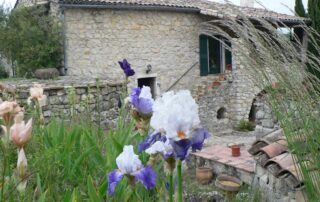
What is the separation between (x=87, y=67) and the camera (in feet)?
34.3

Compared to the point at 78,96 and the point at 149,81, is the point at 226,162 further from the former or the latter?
the point at 149,81

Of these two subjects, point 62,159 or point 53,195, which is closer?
point 53,195

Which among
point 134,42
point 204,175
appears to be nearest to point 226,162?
point 204,175

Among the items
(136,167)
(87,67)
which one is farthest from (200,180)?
(87,67)

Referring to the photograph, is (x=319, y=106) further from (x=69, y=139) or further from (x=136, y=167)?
(x=69, y=139)

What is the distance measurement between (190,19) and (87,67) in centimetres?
380

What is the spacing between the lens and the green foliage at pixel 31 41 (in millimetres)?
9914

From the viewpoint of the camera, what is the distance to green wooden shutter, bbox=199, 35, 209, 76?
1272 centimetres

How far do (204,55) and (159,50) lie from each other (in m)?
1.68

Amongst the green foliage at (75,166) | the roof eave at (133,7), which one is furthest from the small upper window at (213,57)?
the green foliage at (75,166)

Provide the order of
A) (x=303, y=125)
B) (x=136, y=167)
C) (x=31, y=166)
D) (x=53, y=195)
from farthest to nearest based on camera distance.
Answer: (x=31, y=166) → (x=53, y=195) → (x=303, y=125) → (x=136, y=167)

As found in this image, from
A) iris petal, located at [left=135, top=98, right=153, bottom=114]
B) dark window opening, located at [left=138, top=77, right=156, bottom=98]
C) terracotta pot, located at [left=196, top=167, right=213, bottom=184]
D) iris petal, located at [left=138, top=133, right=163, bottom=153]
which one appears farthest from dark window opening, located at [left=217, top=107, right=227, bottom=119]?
iris petal, located at [left=138, top=133, right=163, bottom=153]

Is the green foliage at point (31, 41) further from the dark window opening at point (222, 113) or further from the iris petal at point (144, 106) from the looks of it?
the iris petal at point (144, 106)

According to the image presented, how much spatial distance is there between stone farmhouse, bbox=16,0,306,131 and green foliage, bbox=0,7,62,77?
30 centimetres
